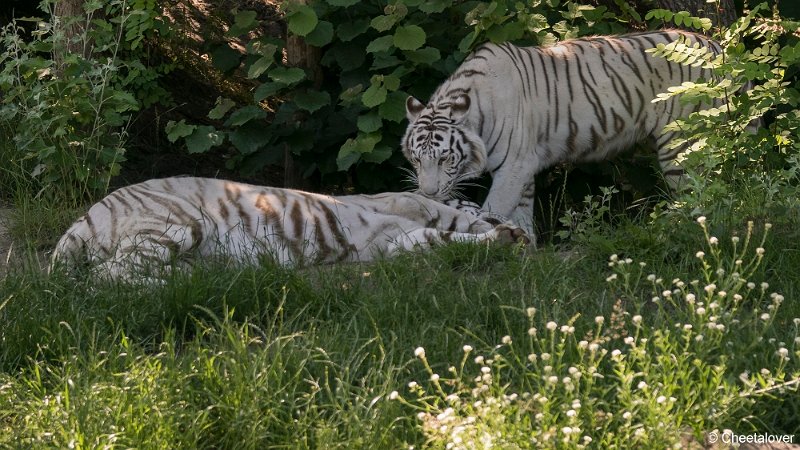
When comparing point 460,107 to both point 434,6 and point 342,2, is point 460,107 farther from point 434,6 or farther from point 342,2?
point 342,2

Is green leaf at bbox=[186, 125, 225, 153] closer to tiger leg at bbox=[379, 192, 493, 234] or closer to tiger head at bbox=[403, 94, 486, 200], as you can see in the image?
tiger head at bbox=[403, 94, 486, 200]

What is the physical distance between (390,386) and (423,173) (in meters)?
3.12

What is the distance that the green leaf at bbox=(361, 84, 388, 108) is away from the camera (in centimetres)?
668

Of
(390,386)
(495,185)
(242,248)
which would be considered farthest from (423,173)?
(390,386)

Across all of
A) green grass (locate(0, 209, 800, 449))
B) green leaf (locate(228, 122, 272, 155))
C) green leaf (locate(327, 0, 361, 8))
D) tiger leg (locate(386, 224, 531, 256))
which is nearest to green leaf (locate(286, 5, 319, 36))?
green leaf (locate(327, 0, 361, 8))

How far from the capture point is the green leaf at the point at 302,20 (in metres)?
6.72

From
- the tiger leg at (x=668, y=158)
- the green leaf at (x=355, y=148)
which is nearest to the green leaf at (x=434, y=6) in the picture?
the green leaf at (x=355, y=148)

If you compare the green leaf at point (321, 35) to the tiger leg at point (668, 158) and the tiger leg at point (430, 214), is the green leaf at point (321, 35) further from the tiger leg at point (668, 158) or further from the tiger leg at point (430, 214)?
the tiger leg at point (668, 158)

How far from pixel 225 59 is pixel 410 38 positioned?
5.20 feet

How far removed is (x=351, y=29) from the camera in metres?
6.96

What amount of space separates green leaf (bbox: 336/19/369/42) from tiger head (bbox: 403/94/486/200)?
794 mm

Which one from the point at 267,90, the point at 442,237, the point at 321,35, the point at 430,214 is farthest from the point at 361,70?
the point at 442,237

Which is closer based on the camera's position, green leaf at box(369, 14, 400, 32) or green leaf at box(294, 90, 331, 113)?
green leaf at box(369, 14, 400, 32)

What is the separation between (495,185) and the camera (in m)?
6.44
